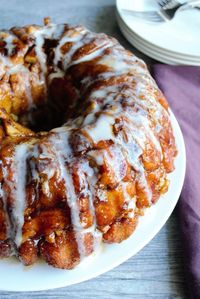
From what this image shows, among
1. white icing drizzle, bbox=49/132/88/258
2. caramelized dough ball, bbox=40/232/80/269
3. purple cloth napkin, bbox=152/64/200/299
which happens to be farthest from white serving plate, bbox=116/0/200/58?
caramelized dough ball, bbox=40/232/80/269

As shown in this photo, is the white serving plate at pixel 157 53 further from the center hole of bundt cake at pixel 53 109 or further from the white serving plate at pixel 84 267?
the white serving plate at pixel 84 267

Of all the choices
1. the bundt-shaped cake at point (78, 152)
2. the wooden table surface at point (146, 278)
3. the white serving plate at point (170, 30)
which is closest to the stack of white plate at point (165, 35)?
the white serving plate at point (170, 30)

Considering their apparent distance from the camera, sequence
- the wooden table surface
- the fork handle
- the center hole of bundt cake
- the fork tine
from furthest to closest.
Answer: the fork handle
the fork tine
the center hole of bundt cake
the wooden table surface

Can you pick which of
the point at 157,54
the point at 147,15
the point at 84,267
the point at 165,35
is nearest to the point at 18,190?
the point at 84,267

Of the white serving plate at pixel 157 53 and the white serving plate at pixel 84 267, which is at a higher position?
the white serving plate at pixel 157 53

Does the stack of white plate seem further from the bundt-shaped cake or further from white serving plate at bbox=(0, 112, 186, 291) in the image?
white serving plate at bbox=(0, 112, 186, 291)

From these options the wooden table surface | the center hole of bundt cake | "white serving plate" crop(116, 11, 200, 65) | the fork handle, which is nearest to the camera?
the wooden table surface

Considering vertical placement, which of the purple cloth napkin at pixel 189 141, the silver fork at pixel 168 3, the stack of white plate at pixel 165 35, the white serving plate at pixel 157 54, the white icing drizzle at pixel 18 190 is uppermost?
the white icing drizzle at pixel 18 190
